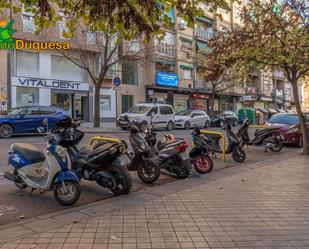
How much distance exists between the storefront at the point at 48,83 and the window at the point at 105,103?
5.39 feet

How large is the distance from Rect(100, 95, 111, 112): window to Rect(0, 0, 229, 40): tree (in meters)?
26.2

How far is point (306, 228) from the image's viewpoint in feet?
16.1

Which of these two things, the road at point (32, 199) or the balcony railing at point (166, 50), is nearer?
the road at point (32, 199)

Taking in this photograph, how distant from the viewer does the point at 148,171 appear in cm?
766

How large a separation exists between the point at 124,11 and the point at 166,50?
33286mm

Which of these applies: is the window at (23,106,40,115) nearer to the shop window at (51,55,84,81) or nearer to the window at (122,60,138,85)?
the shop window at (51,55,84,81)

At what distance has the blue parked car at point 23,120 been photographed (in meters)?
15.9

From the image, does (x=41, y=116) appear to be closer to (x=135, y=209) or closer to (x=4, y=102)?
(x=4, y=102)

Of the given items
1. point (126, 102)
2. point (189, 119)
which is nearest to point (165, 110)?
point (189, 119)

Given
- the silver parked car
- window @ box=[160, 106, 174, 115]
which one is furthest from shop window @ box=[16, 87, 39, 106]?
the silver parked car

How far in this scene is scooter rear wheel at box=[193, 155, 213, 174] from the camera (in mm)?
8894

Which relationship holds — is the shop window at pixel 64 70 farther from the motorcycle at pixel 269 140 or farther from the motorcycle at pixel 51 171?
the motorcycle at pixel 51 171

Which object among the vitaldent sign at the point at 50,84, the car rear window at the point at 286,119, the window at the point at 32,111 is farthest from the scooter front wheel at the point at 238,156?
the vitaldent sign at the point at 50,84

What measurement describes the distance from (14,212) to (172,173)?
148 inches
